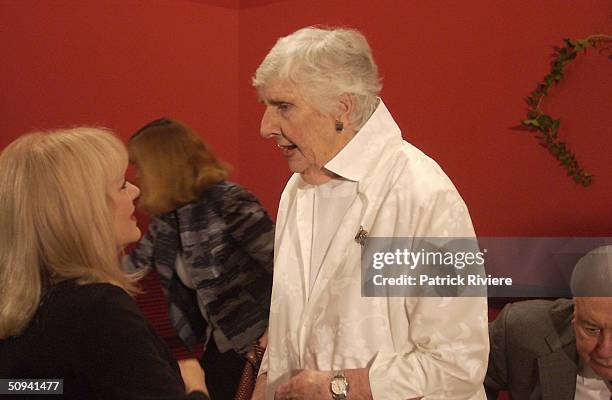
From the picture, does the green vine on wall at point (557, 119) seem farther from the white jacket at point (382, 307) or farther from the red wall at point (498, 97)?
the white jacket at point (382, 307)

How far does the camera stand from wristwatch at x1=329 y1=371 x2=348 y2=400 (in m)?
1.40

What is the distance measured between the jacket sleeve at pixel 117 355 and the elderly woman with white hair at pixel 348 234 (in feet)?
1.20

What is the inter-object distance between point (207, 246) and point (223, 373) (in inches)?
15.8

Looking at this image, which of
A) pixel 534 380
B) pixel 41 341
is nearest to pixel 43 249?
pixel 41 341

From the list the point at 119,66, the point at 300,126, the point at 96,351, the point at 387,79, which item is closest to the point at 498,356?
the point at 300,126

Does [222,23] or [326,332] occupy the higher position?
[222,23]

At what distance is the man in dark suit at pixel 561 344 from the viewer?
1659 millimetres

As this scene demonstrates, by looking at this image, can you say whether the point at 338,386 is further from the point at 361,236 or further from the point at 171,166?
the point at 171,166

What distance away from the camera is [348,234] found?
1.47m

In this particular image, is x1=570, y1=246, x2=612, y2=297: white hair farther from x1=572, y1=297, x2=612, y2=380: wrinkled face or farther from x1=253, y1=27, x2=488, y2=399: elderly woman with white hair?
x1=253, y1=27, x2=488, y2=399: elderly woman with white hair

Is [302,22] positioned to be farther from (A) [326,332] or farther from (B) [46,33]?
(A) [326,332]

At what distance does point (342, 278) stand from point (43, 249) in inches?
20.5

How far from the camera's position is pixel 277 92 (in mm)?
1508

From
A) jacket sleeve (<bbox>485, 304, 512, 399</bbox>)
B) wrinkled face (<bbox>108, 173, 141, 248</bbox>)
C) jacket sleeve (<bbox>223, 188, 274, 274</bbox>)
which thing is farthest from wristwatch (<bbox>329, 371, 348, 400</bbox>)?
jacket sleeve (<bbox>223, 188, 274, 274</bbox>)
